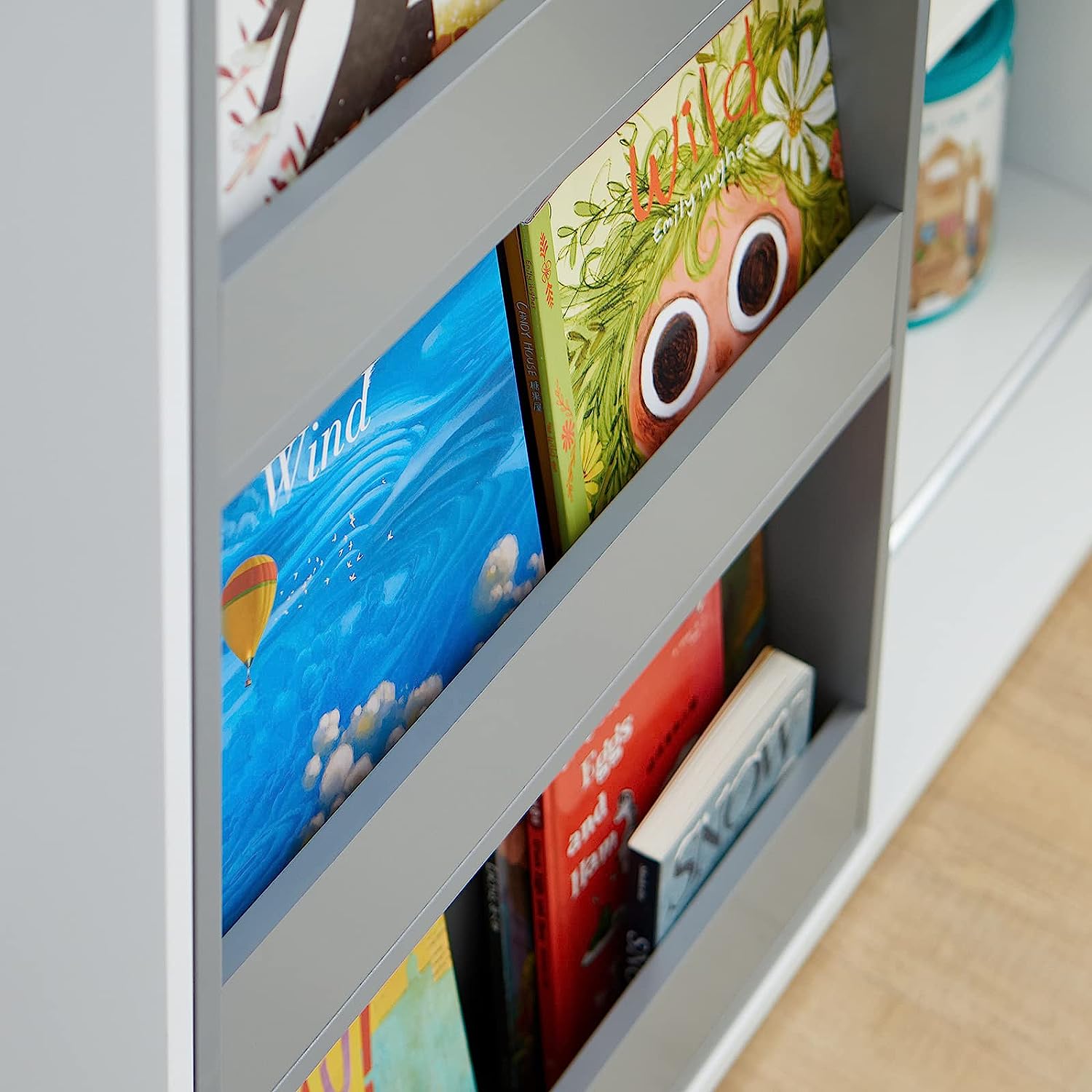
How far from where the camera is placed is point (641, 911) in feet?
3.47

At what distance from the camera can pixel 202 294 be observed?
458 millimetres

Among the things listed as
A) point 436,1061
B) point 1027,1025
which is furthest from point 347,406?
point 1027,1025

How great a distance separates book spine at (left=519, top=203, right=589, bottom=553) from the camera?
29.9 inches

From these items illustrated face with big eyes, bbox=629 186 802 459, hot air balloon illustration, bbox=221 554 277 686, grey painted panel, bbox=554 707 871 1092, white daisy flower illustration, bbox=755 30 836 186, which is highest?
white daisy flower illustration, bbox=755 30 836 186

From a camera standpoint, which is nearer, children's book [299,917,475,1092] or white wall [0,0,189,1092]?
white wall [0,0,189,1092]

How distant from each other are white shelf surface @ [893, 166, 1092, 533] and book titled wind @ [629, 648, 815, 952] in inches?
15.9

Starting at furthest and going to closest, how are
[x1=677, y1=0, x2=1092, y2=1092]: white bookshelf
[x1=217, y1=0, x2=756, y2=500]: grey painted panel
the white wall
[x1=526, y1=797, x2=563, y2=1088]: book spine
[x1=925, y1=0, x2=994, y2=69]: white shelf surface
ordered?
1. [x1=677, y1=0, x2=1092, y2=1092]: white bookshelf
2. [x1=925, y1=0, x2=994, y2=69]: white shelf surface
3. [x1=526, y1=797, x2=563, y2=1088]: book spine
4. [x1=217, y1=0, x2=756, y2=500]: grey painted panel
5. the white wall

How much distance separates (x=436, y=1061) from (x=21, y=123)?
0.72 metres

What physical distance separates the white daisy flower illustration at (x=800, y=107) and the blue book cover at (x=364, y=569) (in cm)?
24

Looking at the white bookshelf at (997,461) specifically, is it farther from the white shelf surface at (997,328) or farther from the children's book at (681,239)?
the children's book at (681,239)

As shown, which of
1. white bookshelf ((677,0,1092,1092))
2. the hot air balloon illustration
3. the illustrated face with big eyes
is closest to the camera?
the hot air balloon illustration

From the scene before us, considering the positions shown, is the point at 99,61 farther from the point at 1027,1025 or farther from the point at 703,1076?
the point at 1027,1025

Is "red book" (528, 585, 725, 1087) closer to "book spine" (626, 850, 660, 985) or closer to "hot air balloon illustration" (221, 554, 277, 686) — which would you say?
"book spine" (626, 850, 660, 985)

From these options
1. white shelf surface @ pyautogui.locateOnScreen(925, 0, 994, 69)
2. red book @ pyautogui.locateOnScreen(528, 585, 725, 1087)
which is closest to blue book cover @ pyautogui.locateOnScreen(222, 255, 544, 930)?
red book @ pyautogui.locateOnScreen(528, 585, 725, 1087)
